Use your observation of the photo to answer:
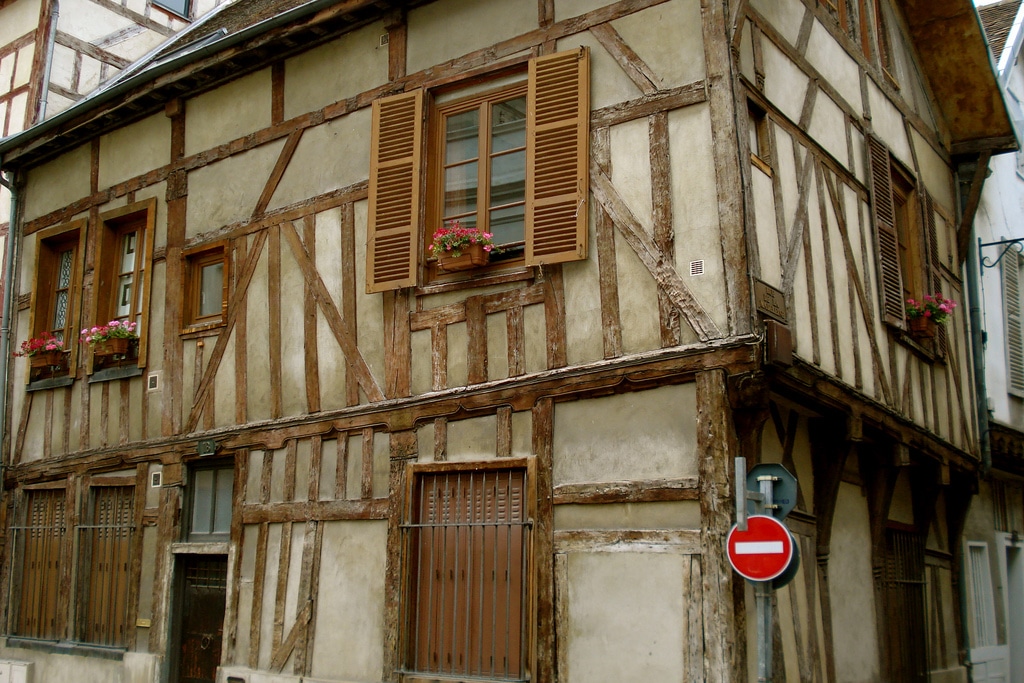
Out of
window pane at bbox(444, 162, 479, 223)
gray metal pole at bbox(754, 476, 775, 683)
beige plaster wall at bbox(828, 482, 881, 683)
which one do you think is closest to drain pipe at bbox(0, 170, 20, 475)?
window pane at bbox(444, 162, 479, 223)

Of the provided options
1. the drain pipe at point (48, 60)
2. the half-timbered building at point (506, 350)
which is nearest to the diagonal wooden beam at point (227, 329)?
the half-timbered building at point (506, 350)

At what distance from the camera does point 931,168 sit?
35.5ft

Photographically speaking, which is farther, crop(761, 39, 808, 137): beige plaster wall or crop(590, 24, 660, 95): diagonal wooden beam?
crop(761, 39, 808, 137): beige plaster wall

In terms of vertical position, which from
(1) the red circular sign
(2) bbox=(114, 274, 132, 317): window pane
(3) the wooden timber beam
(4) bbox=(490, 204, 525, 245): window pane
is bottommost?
(1) the red circular sign

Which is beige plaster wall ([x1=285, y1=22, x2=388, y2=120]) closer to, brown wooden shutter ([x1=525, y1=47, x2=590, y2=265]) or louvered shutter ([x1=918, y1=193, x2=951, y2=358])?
brown wooden shutter ([x1=525, y1=47, x2=590, y2=265])

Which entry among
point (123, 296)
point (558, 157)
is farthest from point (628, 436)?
point (123, 296)

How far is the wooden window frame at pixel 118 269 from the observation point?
33.9 ft

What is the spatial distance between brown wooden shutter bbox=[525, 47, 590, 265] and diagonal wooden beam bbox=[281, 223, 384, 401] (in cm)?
171

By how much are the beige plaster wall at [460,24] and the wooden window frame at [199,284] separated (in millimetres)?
2464

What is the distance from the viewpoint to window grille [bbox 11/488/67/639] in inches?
421

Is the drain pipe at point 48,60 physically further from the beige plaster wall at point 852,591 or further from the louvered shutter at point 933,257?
the beige plaster wall at point 852,591

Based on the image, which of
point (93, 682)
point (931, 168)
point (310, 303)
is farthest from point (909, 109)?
point (93, 682)

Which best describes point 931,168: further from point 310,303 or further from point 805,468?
point 310,303

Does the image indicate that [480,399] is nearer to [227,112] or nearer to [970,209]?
[227,112]
